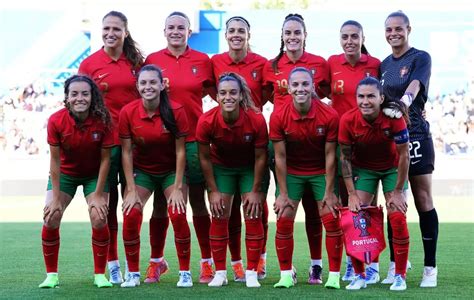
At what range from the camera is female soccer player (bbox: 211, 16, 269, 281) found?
7246 mm

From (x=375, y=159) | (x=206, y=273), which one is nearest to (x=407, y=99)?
(x=375, y=159)

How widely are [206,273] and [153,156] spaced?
101 cm

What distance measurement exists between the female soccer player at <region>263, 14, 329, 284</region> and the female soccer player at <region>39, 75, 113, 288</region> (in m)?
1.28

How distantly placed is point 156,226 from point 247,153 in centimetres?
97

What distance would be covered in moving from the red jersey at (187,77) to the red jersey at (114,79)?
0.24m

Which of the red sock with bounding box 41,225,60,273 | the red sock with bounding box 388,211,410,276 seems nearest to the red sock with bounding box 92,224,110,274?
the red sock with bounding box 41,225,60,273

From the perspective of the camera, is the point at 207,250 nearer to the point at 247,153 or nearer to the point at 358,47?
the point at 247,153

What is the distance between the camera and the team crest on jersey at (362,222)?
6723 millimetres

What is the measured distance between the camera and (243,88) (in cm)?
688

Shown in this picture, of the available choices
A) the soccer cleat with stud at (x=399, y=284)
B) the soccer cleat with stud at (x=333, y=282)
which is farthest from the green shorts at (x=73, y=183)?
the soccer cleat with stud at (x=399, y=284)

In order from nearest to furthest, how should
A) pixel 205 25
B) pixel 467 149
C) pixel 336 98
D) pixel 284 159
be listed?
pixel 284 159, pixel 336 98, pixel 467 149, pixel 205 25

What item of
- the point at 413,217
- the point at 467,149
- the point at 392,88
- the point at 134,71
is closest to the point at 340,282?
the point at 392,88

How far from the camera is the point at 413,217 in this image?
14.5 meters

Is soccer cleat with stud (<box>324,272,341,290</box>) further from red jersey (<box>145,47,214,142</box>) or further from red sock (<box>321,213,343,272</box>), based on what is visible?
red jersey (<box>145,47,214,142</box>)
